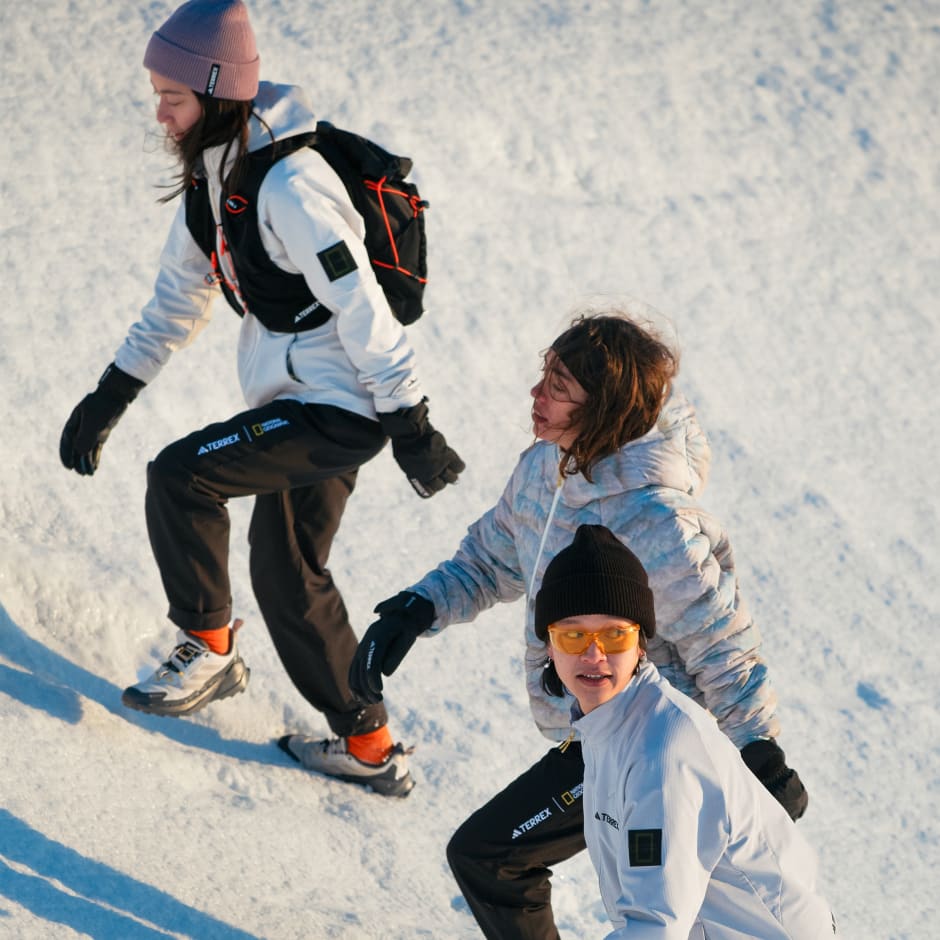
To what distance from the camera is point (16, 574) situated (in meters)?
4.57

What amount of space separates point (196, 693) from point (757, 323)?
4.12 m

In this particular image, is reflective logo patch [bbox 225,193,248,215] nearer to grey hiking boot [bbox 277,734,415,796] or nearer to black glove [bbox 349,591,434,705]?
black glove [bbox 349,591,434,705]

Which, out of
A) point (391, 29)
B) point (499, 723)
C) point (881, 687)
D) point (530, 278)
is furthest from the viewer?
point (391, 29)

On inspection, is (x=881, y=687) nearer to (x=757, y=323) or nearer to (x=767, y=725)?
(x=757, y=323)

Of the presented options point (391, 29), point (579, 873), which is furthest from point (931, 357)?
point (579, 873)

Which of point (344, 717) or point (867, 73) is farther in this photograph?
point (867, 73)

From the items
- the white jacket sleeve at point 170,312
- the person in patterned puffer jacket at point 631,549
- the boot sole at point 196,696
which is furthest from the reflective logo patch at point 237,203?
the boot sole at point 196,696

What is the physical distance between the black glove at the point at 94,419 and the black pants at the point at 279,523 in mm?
444

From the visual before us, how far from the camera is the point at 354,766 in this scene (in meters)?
4.35

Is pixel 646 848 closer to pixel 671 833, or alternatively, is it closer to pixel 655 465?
pixel 671 833

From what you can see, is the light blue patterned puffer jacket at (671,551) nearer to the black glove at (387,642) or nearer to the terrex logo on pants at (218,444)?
the black glove at (387,642)

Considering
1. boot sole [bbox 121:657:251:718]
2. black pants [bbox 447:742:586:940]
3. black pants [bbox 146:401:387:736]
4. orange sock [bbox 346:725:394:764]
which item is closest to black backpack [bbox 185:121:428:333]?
black pants [bbox 146:401:387:736]

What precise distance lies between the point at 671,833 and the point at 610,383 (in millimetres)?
1138

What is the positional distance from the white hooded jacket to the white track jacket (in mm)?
1701
